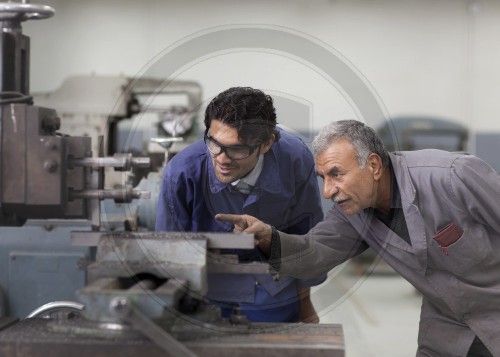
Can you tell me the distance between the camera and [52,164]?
1175 mm

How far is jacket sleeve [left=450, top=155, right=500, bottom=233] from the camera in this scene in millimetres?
1460

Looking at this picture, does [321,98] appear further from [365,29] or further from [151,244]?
[365,29]

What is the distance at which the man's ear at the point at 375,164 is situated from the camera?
5.00ft

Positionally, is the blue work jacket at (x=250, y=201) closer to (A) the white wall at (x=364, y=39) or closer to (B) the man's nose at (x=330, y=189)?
(B) the man's nose at (x=330, y=189)

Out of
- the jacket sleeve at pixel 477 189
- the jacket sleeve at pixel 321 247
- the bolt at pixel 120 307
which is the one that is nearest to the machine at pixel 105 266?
the bolt at pixel 120 307

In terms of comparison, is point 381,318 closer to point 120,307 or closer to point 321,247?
point 321,247

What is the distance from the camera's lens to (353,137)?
1.51 meters

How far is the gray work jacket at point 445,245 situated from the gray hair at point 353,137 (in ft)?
0.26

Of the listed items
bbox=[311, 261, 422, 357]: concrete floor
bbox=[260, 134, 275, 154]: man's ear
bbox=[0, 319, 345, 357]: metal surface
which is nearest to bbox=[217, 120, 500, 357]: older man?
bbox=[260, 134, 275, 154]: man's ear

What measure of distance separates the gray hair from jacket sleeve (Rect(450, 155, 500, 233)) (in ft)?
0.54

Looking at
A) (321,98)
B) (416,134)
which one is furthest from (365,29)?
(321,98)

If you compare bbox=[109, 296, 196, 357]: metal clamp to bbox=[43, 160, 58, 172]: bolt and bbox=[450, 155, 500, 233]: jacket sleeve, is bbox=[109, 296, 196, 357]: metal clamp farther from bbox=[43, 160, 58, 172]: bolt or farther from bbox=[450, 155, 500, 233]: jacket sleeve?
bbox=[450, 155, 500, 233]: jacket sleeve

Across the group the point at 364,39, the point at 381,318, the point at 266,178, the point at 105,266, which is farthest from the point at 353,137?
the point at 364,39

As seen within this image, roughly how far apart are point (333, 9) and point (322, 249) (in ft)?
14.6
